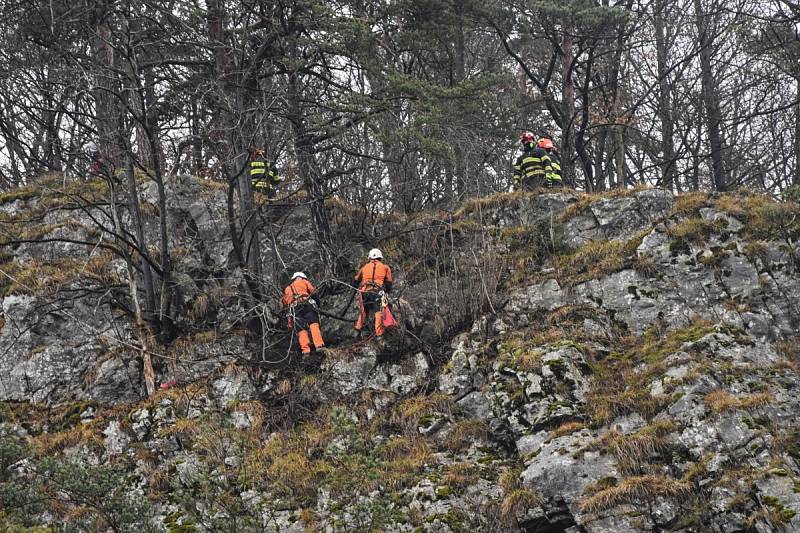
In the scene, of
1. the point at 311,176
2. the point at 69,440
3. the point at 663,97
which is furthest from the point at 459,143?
the point at 663,97

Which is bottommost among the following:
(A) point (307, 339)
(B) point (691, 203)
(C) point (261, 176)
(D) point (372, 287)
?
(A) point (307, 339)

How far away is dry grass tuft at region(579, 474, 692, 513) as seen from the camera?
6.60 meters

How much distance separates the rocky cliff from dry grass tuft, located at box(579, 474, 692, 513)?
0.02 m

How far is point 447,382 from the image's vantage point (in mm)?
9469

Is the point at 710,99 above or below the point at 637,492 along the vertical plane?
above

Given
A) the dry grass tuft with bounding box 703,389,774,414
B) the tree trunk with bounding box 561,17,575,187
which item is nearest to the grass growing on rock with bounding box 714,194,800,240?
the dry grass tuft with bounding box 703,389,774,414

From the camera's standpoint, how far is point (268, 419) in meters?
9.45

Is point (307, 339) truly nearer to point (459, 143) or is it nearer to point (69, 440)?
point (69, 440)

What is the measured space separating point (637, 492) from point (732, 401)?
1579mm

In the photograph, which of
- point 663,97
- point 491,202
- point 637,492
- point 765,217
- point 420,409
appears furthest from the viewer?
point 663,97

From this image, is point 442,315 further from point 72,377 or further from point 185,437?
point 72,377

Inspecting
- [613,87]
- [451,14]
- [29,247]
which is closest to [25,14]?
[29,247]

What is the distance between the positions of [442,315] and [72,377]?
551 centimetres

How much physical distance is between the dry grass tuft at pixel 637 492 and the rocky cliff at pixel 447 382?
20 mm
